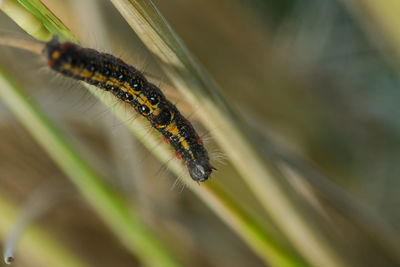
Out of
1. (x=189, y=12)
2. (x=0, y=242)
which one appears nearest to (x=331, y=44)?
(x=189, y=12)

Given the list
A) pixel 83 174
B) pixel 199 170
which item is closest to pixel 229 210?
pixel 199 170

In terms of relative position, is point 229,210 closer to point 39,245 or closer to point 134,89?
point 134,89

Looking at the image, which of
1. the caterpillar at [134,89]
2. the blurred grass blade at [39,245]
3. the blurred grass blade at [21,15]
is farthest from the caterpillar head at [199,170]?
the blurred grass blade at [39,245]

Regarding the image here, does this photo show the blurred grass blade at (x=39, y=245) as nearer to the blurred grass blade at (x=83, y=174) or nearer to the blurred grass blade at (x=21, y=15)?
the blurred grass blade at (x=83, y=174)

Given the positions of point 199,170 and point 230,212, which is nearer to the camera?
point 230,212

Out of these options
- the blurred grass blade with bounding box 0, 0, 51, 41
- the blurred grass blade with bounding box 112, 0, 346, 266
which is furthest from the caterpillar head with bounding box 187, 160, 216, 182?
the blurred grass blade with bounding box 0, 0, 51, 41

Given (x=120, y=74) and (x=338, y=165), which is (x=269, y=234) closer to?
(x=120, y=74)
